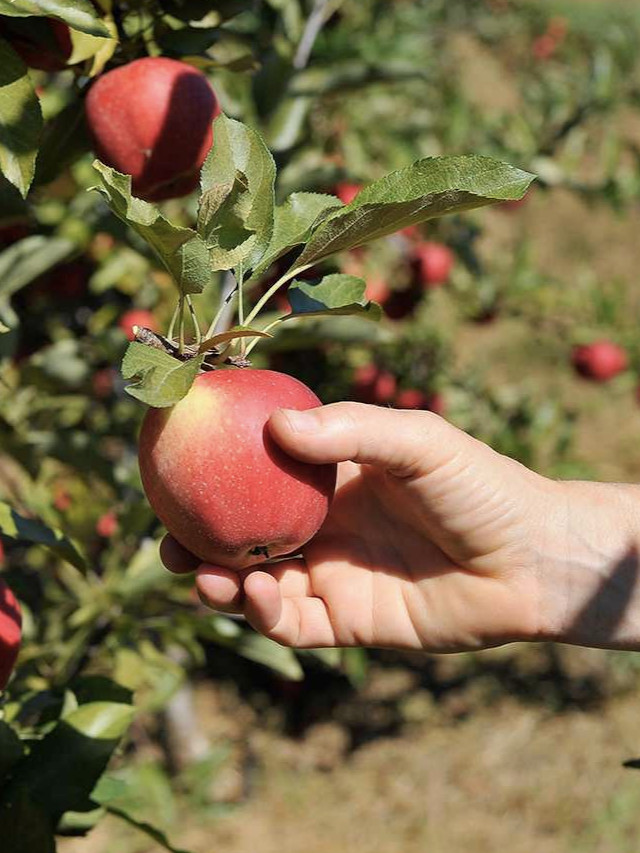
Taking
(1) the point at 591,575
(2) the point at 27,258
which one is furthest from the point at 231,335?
(2) the point at 27,258

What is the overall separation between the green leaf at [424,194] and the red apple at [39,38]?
386 millimetres

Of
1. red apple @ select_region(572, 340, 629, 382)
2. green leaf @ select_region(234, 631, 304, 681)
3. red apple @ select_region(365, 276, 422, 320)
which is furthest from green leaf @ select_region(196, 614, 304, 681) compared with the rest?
red apple @ select_region(572, 340, 629, 382)

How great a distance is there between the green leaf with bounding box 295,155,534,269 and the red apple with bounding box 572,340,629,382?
215 centimetres

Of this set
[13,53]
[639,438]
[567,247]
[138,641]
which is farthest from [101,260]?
[567,247]

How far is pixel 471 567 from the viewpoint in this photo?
111 cm

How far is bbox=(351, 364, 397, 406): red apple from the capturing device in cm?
229

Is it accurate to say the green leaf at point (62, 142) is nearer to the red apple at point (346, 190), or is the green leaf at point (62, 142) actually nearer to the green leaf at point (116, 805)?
the green leaf at point (116, 805)

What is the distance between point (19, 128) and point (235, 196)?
0.84 ft

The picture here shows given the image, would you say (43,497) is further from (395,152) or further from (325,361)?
(395,152)

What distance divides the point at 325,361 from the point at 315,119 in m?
0.70

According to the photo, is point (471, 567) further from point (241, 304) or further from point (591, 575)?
point (241, 304)

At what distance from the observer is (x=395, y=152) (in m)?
2.48

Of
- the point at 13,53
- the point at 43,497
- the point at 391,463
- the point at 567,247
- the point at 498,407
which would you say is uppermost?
the point at 13,53

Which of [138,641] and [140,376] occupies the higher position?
[140,376]
